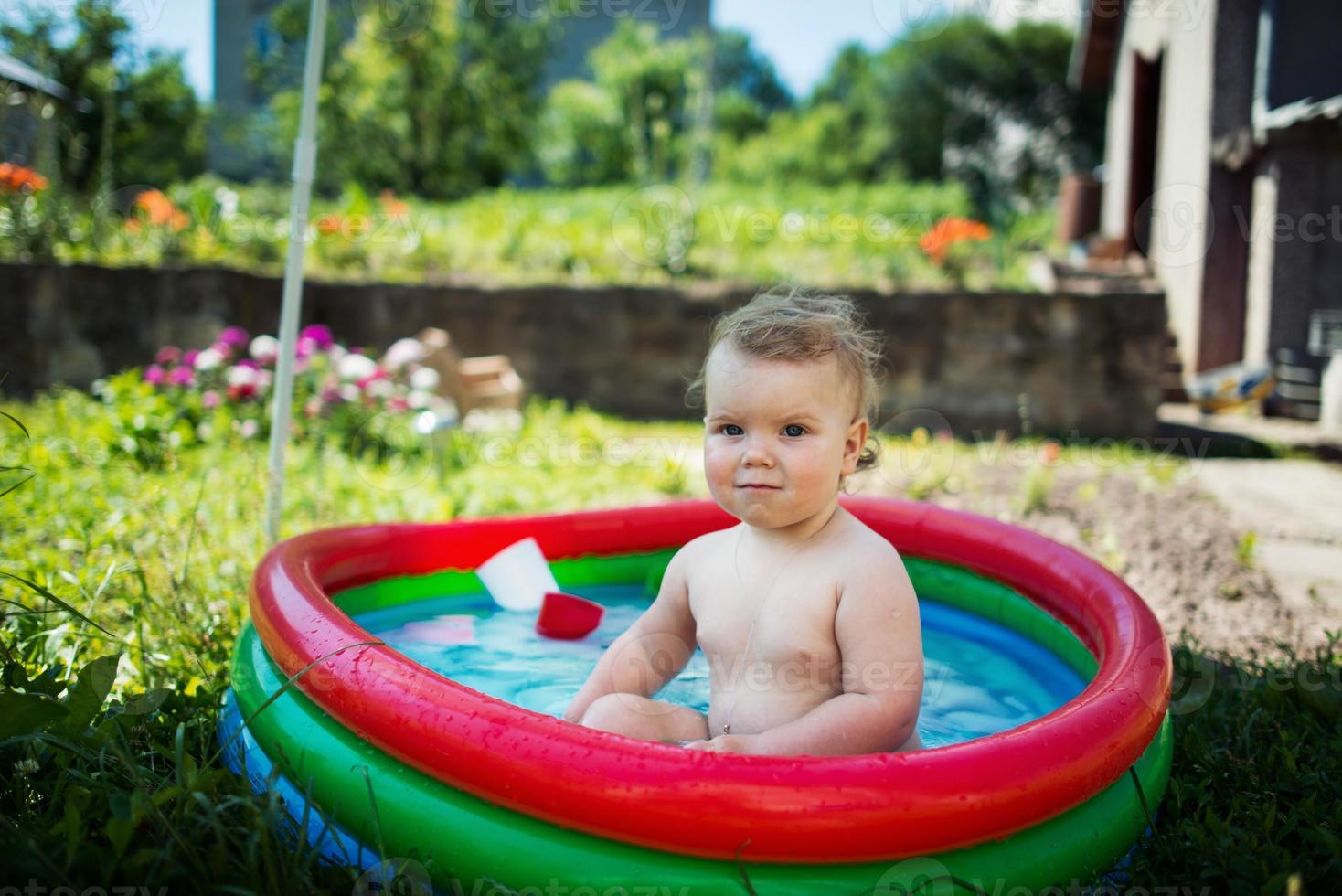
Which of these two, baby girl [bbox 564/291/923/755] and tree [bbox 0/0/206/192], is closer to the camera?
baby girl [bbox 564/291/923/755]

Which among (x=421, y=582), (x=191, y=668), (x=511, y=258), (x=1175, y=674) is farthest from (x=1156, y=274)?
(x=191, y=668)

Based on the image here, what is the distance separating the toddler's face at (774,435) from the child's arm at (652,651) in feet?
0.97

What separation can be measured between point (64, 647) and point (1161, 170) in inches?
390

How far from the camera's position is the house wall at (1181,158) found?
7.98 metres

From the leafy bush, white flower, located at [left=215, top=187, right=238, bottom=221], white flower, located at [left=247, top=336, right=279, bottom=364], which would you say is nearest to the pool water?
the leafy bush

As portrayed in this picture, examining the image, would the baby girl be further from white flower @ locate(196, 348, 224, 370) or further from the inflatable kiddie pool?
white flower @ locate(196, 348, 224, 370)

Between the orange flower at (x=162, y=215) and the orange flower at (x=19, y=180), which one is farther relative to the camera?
the orange flower at (x=162, y=215)

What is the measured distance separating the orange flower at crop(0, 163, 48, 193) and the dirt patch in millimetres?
5316

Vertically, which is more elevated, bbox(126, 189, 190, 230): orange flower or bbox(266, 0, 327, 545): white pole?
bbox(126, 189, 190, 230): orange flower

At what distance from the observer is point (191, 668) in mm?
2238

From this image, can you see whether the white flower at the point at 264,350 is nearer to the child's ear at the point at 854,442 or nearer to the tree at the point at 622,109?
the child's ear at the point at 854,442

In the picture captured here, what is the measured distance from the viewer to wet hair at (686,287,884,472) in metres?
1.75

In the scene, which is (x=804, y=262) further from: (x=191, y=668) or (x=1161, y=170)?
(x=191, y=668)

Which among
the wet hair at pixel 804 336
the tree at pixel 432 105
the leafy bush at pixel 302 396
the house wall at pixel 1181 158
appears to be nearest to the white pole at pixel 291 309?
the wet hair at pixel 804 336
